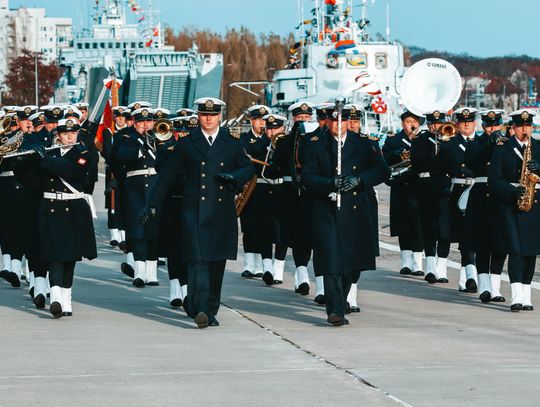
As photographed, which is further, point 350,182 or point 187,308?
point 187,308

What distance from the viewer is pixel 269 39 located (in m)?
137

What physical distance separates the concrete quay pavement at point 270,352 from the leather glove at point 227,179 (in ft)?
3.98

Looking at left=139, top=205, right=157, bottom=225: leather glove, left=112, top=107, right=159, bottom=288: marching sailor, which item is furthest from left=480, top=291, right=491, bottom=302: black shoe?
left=112, top=107, right=159, bottom=288: marching sailor

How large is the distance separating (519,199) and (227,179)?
9.60 ft

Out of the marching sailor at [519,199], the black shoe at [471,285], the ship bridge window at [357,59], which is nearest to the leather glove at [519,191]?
the marching sailor at [519,199]

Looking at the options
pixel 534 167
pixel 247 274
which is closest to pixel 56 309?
pixel 247 274

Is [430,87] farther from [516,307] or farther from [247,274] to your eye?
[516,307]

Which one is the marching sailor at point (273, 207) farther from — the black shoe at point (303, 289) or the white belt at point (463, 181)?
the white belt at point (463, 181)

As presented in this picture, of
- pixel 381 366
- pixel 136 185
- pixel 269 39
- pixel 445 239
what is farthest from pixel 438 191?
pixel 269 39

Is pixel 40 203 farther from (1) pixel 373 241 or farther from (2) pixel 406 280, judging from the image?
(2) pixel 406 280

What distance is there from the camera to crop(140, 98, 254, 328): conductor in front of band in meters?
11.7

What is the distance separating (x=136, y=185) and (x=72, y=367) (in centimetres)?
637

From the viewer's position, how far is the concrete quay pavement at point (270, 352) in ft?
27.9

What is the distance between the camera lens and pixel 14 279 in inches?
599
